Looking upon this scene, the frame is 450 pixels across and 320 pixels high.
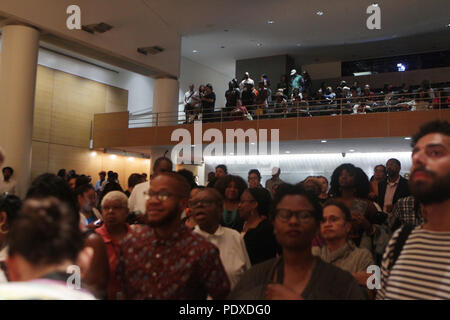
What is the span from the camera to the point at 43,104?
14688 mm

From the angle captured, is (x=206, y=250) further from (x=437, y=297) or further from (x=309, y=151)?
(x=309, y=151)

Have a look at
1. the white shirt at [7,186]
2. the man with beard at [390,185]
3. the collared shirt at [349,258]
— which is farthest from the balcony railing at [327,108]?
the collared shirt at [349,258]

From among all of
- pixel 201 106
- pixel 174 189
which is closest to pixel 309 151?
pixel 201 106

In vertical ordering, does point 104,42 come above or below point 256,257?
above

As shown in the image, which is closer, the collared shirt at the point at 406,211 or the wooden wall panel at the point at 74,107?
the collared shirt at the point at 406,211

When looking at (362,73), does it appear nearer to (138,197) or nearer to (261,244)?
(138,197)

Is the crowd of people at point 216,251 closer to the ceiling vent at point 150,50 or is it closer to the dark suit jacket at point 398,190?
the dark suit jacket at point 398,190

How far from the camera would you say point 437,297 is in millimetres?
1637

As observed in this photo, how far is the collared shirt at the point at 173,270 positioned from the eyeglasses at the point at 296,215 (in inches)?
16.3

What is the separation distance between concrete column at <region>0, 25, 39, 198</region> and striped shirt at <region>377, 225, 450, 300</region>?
10.5 m

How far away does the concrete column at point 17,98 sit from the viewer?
10.7 m

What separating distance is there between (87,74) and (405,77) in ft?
42.7

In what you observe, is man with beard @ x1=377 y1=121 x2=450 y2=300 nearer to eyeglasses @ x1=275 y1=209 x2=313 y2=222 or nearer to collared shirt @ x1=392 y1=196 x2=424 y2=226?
eyeglasses @ x1=275 y1=209 x2=313 y2=222

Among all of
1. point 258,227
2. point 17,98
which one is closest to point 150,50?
point 17,98
